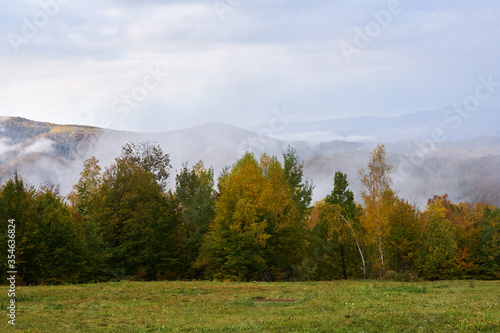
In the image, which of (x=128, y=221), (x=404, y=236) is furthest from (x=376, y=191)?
(x=128, y=221)

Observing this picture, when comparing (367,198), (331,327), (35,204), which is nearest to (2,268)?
(35,204)

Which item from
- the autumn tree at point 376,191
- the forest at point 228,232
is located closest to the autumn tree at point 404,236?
the forest at point 228,232

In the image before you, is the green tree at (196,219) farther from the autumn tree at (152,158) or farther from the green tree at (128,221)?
the autumn tree at (152,158)

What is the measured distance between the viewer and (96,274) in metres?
50.1

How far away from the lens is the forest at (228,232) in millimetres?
42750

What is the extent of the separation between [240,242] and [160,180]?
42644 mm

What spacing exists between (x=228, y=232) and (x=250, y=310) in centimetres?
3041

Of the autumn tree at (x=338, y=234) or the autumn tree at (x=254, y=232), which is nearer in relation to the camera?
the autumn tree at (x=254, y=232)

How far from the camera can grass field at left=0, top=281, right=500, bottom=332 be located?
15781mm

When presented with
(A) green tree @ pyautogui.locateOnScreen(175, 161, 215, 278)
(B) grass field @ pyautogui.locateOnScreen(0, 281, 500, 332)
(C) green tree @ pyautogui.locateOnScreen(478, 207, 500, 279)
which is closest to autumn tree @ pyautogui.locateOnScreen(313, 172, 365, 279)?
(A) green tree @ pyautogui.locateOnScreen(175, 161, 215, 278)

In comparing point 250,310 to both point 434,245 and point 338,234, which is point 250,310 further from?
point 434,245

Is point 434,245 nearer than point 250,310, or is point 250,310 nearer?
point 250,310

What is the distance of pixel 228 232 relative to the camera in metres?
50.8

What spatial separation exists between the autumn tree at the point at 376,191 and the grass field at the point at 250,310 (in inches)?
846
